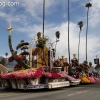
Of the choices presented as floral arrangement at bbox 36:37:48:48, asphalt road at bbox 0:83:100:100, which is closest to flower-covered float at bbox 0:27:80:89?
floral arrangement at bbox 36:37:48:48

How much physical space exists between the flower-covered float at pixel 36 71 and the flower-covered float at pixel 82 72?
1604mm

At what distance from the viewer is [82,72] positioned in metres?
27.2

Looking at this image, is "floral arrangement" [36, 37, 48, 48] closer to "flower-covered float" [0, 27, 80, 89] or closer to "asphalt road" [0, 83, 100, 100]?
"flower-covered float" [0, 27, 80, 89]

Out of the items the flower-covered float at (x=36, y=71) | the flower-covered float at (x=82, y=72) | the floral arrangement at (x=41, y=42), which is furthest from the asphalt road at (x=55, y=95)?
the flower-covered float at (x=82, y=72)

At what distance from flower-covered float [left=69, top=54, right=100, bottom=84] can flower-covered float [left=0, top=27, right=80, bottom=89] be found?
1.60 metres

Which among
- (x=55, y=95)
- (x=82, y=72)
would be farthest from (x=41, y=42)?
(x=55, y=95)

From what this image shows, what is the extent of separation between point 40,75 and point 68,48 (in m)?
30.8

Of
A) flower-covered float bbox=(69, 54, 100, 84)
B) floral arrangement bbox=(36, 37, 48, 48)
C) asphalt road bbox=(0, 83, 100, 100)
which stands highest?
floral arrangement bbox=(36, 37, 48, 48)

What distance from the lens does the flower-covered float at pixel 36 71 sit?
59.6 ft

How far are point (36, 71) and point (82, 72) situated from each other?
33.9ft

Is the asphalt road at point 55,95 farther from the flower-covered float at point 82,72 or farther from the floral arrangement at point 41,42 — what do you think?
the flower-covered float at point 82,72

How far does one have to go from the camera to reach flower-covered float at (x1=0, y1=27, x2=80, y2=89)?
1817 centimetres

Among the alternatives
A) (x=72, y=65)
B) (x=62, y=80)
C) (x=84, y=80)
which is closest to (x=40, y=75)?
(x=62, y=80)

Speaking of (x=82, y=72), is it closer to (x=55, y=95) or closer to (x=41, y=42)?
(x=41, y=42)
